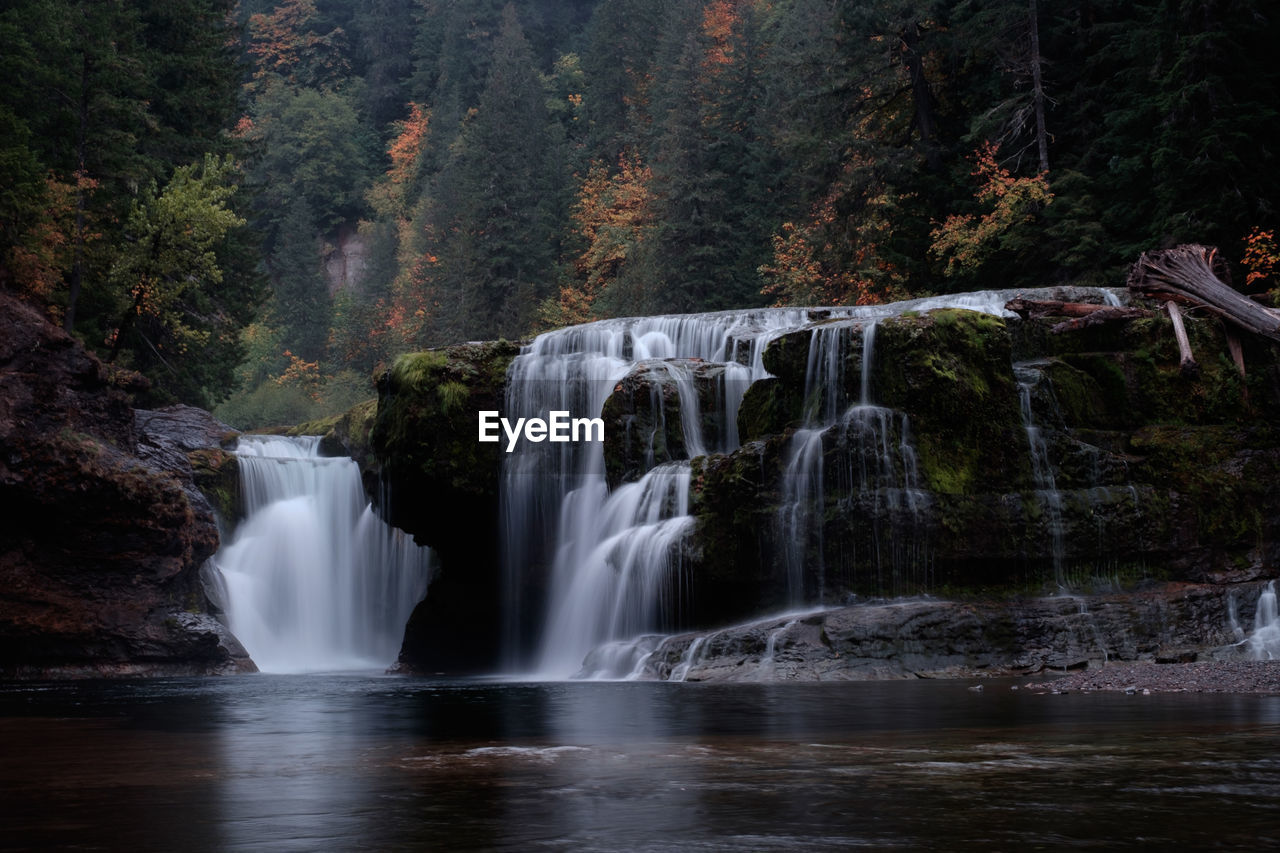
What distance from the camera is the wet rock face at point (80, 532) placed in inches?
848

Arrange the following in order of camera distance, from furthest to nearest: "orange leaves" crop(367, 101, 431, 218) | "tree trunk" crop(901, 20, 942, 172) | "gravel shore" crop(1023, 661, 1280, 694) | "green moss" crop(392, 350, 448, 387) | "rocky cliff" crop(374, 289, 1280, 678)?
1. "orange leaves" crop(367, 101, 431, 218)
2. "tree trunk" crop(901, 20, 942, 172)
3. "green moss" crop(392, 350, 448, 387)
4. "rocky cliff" crop(374, 289, 1280, 678)
5. "gravel shore" crop(1023, 661, 1280, 694)

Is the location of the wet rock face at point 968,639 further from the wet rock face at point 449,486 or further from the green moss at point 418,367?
the green moss at point 418,367

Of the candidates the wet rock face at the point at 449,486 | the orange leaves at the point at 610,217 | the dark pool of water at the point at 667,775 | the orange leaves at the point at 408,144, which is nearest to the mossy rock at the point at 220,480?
the wet rock face at the point at 449,486

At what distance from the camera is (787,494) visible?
17.7 meters

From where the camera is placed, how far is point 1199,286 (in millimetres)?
20344

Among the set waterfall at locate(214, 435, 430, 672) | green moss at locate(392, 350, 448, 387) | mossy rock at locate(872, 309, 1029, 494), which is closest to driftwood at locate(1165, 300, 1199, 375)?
mossy rock at locate(872, 309, 1029, 494)

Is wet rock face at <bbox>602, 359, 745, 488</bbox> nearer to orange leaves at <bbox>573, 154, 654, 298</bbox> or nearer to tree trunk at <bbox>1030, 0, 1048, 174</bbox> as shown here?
tree trunk at <bbox>1030, 0, 1048, 174</bbox>

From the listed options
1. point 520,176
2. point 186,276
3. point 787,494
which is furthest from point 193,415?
point 520,176

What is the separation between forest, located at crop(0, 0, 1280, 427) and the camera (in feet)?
86.9

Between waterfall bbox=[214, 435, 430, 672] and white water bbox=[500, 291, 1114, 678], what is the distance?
7.14 metres

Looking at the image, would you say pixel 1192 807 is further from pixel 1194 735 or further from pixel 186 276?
pixel 186 276

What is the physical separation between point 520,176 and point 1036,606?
47.9 meters

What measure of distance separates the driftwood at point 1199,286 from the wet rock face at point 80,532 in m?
18.4

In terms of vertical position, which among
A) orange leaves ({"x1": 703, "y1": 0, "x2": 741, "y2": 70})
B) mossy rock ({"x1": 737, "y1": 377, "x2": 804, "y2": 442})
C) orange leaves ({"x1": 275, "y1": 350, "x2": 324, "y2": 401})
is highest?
orange leaves ({"x1": 703, "y1": 0, "x2": 741, "y2": 70})
